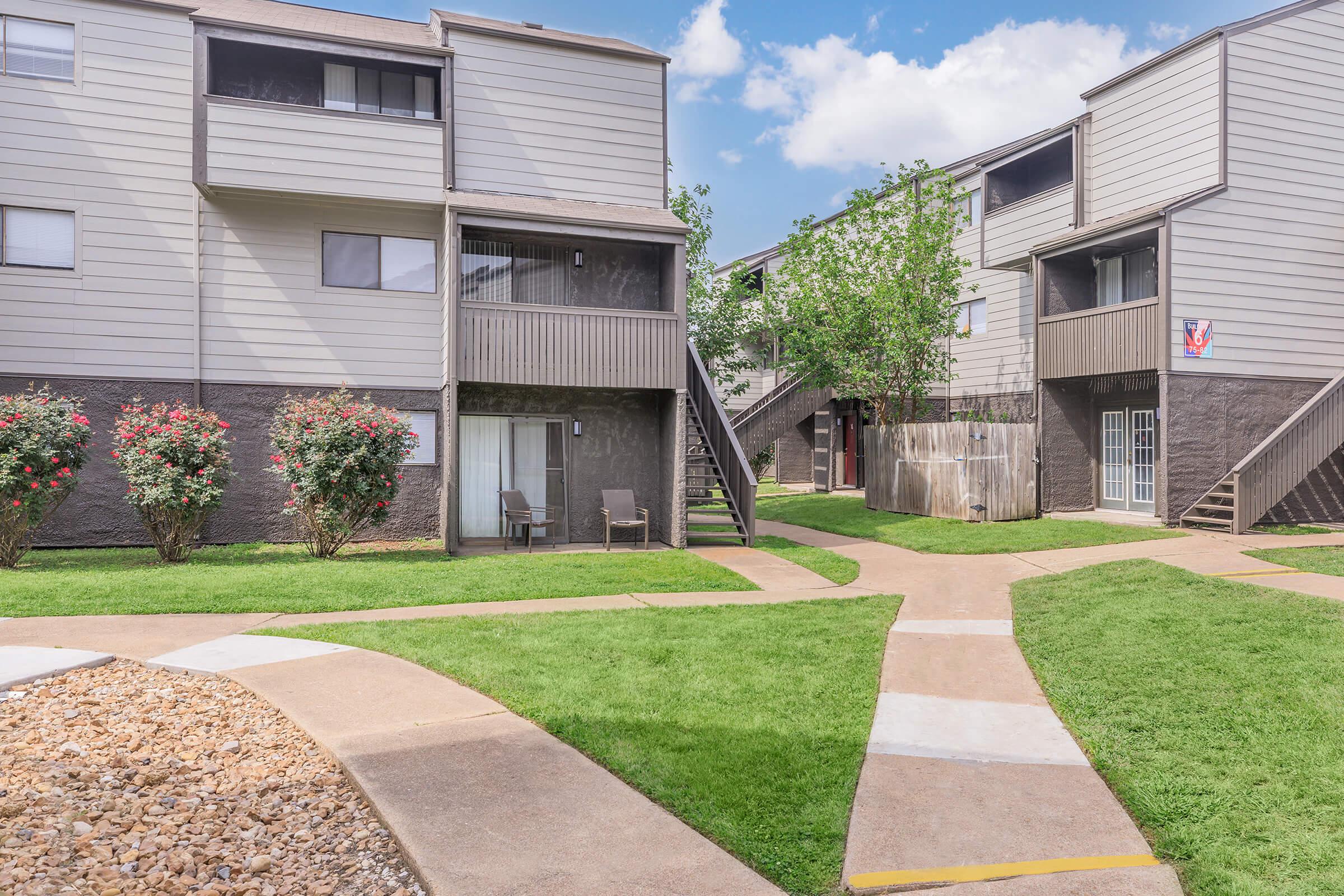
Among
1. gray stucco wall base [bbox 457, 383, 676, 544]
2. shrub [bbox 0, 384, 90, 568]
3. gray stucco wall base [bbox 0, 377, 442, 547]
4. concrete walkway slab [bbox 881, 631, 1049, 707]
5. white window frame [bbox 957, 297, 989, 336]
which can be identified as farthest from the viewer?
white window frame [bbox 957, 297, 989, 336]

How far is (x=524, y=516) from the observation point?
43.6 feet


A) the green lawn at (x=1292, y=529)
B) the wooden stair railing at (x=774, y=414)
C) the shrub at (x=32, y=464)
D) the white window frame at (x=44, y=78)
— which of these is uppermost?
the white window frame at (x=44, y=78)

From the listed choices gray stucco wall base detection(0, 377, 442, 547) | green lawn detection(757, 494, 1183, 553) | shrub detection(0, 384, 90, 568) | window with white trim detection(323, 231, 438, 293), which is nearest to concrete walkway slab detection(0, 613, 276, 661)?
shrub detection(0, 384, 90, 568)

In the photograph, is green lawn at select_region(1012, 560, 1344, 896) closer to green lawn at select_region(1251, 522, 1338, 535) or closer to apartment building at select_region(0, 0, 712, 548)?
green lawn at select_region(1251, 522, 1338, 535)

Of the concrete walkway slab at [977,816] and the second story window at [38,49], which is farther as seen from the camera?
the second story window at [38,49]

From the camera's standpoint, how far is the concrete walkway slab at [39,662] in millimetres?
5461

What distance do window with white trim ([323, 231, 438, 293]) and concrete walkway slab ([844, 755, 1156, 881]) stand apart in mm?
12024

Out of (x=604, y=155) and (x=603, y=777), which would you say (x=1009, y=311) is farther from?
(x=603, y=777)

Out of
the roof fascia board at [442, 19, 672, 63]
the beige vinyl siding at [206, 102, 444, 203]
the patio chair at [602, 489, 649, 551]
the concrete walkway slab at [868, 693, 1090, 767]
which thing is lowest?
the concrete walkway slab at [868, 693, 1090, 767]

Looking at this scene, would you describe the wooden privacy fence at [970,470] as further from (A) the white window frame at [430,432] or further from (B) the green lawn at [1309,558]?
(A) the white window frame at [430,432]

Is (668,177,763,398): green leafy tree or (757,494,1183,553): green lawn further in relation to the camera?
(668,177,763,398): green leafy tree

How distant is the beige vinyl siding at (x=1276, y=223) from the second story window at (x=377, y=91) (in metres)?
13.0

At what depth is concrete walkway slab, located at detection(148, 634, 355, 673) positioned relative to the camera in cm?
601

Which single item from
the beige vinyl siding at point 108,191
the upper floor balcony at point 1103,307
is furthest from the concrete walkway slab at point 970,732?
the beige vinyl siding at point 108,191
